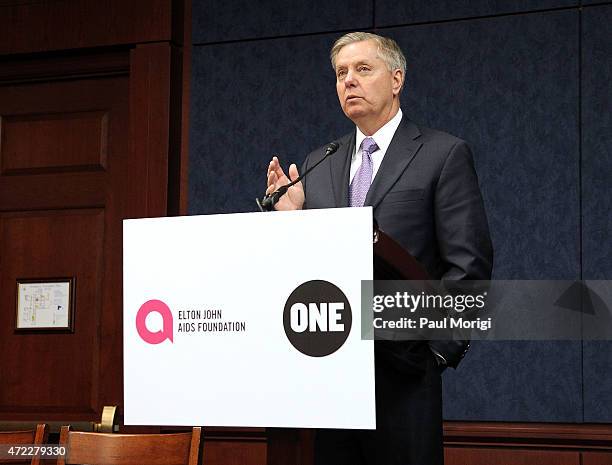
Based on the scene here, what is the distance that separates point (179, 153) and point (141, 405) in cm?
245

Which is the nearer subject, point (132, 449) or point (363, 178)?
point (132, 449)

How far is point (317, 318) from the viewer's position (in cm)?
201

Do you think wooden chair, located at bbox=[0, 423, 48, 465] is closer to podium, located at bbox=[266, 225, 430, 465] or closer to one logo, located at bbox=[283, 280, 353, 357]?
podium, located at bbox=[266, 225, 430, 465]

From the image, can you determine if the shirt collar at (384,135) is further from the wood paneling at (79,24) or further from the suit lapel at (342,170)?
the wood paneling at (79,24)

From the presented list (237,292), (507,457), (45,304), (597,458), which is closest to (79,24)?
(45,304)

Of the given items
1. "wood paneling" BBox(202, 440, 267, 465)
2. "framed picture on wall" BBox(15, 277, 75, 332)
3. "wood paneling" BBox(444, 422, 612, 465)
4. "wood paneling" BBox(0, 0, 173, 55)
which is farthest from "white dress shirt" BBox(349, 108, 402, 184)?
"framed picture on wall" BBox(15, 277, 75, 332)

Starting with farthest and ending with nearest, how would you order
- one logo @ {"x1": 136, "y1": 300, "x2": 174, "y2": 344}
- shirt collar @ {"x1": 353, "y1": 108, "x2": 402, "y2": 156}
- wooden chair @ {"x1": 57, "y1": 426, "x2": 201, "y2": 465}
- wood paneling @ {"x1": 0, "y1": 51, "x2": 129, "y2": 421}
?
wood paneling @ {"x1": 0, "y1": 51, "x2": 129, "y2": 421}, shirt collar @ {"x1": 353, "y1": 108, "x2": 402, "y2": 156}, wooden chair @ {"x1": 57, "y1": 426, "x2": 201, "y2": 465}, one logo @ {"x1": 136, "y1": 300, "x2": 174, "y2": 344}

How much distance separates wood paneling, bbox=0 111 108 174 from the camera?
4.66 metres

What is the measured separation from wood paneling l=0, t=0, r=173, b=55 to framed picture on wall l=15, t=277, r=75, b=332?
111 centimetres

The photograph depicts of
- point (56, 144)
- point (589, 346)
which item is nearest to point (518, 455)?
point (589, 346)

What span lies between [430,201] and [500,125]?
1.59 meters

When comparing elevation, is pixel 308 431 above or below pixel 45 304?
below

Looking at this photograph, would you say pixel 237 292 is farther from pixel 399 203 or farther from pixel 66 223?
pixel 66 223

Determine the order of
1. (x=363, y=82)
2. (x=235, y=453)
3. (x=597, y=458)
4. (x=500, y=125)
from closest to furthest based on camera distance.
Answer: (x=363, y=82), (x=597, y=458), (x=500, y=125), (x=235, y=453)
